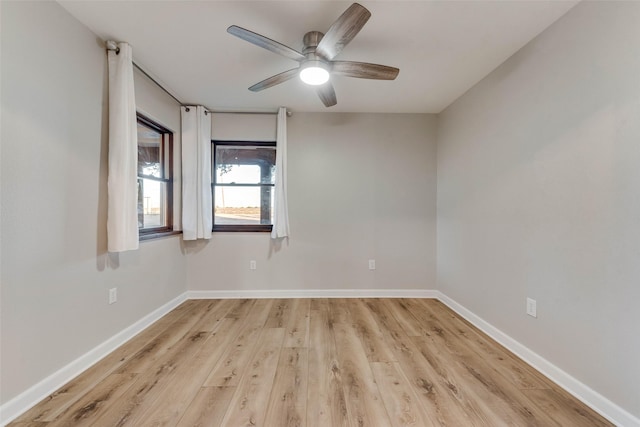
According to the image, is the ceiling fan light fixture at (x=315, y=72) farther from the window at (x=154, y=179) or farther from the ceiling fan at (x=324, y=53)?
the window at (x=154, y=179)

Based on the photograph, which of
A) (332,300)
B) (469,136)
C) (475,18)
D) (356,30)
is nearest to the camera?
(356,30)

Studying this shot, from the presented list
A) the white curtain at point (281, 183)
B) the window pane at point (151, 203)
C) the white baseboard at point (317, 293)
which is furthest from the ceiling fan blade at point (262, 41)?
the white baseboard at point (317, 293)

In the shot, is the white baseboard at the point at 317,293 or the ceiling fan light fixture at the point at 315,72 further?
the white baseboard at the point at 317,293

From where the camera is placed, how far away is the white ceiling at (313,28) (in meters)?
1.60

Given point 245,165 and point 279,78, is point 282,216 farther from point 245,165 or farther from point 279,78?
point 279,78

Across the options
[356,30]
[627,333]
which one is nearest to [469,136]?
[356,30]

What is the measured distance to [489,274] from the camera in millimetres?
2344

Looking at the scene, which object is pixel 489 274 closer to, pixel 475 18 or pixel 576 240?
pixel 576 240

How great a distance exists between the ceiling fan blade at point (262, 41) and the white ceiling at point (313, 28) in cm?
21

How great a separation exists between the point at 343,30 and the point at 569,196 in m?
1.77

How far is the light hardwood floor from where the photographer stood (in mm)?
1366

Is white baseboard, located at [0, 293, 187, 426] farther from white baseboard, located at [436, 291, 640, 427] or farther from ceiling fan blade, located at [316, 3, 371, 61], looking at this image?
white baseboard, located at [436, 291, 640, 427]

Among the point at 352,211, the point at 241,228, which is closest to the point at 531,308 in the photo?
the point at 352,211

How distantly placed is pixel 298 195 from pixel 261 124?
1.05 m
